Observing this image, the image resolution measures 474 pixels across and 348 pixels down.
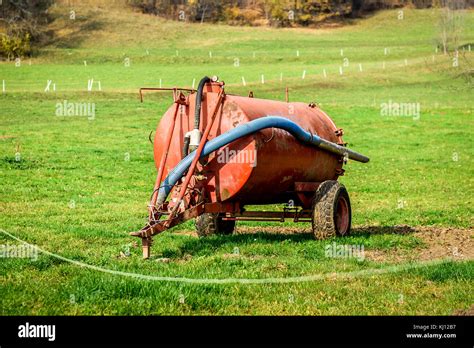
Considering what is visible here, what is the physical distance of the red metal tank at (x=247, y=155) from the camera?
13.5m

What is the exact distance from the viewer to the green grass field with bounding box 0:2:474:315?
9953 mm

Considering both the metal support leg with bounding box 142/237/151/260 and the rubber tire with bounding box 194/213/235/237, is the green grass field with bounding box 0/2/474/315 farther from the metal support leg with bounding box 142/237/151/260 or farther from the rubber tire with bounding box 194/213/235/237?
the rubber tire with bounding box 194/213/235/237

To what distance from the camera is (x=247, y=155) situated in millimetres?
13414

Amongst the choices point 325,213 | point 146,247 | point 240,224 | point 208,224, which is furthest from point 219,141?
point 240,224

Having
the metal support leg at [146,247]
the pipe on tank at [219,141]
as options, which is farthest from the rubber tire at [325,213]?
the metal support leg at [146,247]

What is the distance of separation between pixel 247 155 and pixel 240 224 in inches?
202

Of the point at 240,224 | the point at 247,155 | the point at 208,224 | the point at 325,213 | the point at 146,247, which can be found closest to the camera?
the point at 146,247

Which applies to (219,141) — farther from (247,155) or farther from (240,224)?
(240,224)

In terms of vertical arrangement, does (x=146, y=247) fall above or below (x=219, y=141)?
below

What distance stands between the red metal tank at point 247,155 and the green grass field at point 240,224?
0.99 m

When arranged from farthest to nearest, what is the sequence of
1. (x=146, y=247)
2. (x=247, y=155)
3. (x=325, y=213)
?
(x=325, y=213) < (x=247, y=155) < (x=146, y=247)

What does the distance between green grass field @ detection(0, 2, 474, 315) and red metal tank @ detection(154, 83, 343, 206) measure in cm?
99
